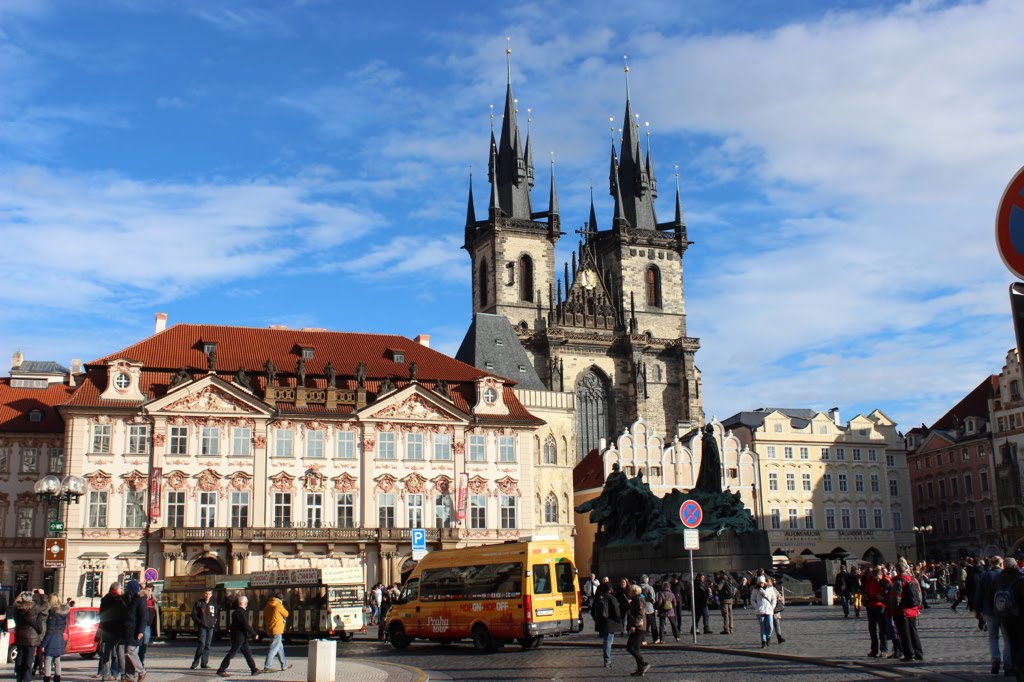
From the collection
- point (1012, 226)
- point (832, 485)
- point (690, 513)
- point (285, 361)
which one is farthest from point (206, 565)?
point (1012, 226)

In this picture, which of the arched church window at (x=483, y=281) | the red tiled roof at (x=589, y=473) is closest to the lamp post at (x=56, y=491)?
the red tiled roof at (x=589, y=473)

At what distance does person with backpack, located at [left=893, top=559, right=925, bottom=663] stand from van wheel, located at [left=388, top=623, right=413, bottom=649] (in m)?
12.6

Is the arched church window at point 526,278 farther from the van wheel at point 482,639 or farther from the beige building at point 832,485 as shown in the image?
the van wheel at point 482,639

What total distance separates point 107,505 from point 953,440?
2378 inches

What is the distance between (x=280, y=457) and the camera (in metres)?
49.4

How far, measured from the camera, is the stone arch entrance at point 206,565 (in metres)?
47.0

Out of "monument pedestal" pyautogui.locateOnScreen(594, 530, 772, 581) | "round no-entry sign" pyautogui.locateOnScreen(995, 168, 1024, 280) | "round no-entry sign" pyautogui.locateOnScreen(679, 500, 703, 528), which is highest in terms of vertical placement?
"round no-entry sign" pyautogui.locateOnScreen(995, 168, 1024, 280)

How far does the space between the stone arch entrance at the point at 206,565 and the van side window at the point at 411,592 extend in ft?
71.5

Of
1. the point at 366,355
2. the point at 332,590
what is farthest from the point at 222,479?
the point at 332,590

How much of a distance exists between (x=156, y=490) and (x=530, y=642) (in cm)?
2702

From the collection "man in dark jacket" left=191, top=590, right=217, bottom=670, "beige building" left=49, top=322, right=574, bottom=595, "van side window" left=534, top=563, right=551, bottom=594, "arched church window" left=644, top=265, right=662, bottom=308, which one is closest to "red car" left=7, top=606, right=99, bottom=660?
"man in dark jacket" left=191, top=590, right=217, bottom=670

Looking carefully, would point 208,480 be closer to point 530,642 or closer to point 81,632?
point 81,632

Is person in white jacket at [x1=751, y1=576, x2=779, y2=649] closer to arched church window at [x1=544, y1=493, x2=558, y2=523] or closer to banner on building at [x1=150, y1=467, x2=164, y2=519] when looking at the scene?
banner on building at [x1=150, y1=467, x2=164, y2=519]

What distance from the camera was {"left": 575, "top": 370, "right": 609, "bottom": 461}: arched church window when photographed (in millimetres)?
83500
